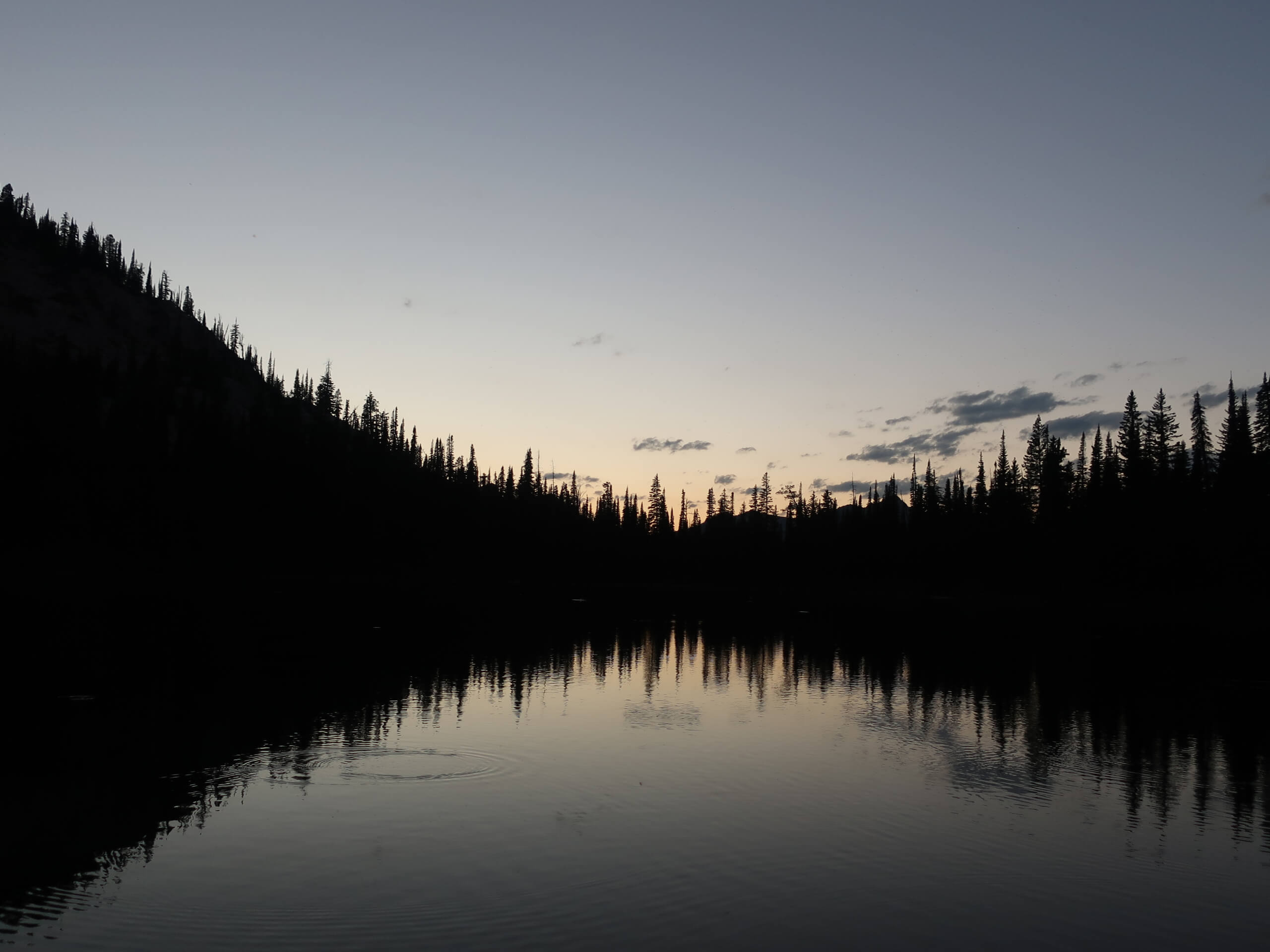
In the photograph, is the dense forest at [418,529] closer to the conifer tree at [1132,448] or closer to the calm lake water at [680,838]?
the conifer tree at [1132,448]

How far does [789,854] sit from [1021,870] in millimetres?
4954

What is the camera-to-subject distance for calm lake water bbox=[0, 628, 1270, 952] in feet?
48.4

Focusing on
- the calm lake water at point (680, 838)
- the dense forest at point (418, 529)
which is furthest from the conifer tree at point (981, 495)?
the calm lake water at point (680, 838)

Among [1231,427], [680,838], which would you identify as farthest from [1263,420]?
[680,838]

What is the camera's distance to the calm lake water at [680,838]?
14.8 m

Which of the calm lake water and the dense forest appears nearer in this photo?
the calm lake water

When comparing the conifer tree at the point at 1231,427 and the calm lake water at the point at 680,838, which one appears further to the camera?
the conifer tree at the point at 1231,427

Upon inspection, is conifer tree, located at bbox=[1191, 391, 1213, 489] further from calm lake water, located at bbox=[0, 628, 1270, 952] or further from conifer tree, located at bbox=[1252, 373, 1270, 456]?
calm lake water, located at bbox=[0, 628, 1270, 952]

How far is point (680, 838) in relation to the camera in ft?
65.5

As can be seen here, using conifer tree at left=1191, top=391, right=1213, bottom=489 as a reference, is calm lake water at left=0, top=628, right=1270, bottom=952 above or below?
below

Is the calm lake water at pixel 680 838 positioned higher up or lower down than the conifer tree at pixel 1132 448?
lower down

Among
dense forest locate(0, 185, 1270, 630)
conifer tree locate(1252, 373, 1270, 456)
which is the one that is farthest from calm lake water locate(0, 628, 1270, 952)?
conifer tree locate(1252, 373, 1270, 456)

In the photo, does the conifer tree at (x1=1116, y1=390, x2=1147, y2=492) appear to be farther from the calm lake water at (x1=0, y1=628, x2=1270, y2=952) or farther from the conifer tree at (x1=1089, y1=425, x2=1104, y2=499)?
the calm lake water at (x1=0, y1=628, x2=1270, y2=952)

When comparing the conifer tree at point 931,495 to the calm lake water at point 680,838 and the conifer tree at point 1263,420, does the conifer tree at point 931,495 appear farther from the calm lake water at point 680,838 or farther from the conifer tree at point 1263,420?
the calm lake water at point 680,838
